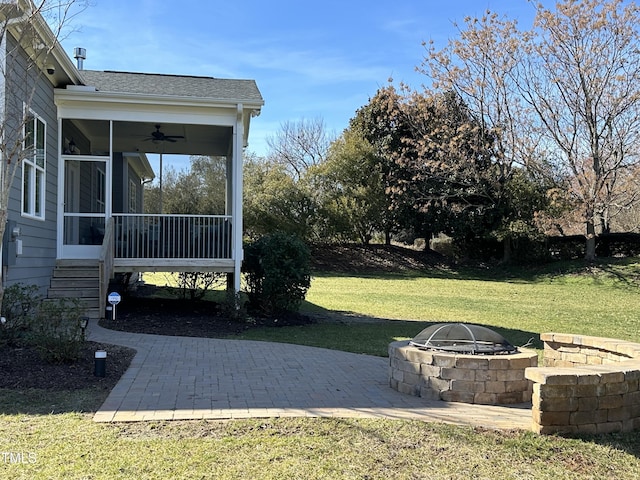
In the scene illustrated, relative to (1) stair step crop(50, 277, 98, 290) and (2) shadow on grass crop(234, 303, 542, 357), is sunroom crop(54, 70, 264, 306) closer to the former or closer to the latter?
A: (1) stair step crop(50, 277, 98, 290)

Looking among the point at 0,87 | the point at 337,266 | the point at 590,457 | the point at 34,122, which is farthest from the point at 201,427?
the point at 337,266

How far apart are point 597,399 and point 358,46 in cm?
1651

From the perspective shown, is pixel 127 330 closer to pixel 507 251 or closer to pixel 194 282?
pixel 194 282

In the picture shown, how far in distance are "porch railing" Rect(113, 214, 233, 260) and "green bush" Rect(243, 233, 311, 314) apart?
2.08ft

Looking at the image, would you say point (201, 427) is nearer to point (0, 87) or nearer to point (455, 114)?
point (0, 87)

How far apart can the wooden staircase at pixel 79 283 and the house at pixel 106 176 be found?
20 millimetres

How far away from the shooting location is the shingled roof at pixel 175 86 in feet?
37.3

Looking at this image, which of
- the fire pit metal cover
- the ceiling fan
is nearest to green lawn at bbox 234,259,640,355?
the fire pit metal cover

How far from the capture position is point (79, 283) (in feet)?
34.3

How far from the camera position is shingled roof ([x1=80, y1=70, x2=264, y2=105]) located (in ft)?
37.3

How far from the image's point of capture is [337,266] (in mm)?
27078

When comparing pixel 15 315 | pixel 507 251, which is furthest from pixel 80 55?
pixel 507 251

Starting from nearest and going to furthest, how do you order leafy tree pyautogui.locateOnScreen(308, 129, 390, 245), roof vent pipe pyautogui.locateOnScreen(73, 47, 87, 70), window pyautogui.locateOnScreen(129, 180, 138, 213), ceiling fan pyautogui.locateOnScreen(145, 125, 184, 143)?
1. ceiling fan pyautogui.locateOnScreen(145, 125, 184, 143)
2. roof vent pipe pyautogui.locateOnScreen(73, 47, 87, 70)
3. window pyautogui.locateOnScreen(129, 180, 138, 213)
4. leafy tree pyautogui.locateOnScreen(308, 129, 390, 245)

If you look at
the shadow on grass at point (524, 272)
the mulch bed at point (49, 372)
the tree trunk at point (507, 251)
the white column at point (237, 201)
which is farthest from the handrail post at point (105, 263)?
the tree trunk at point (507, 251)
